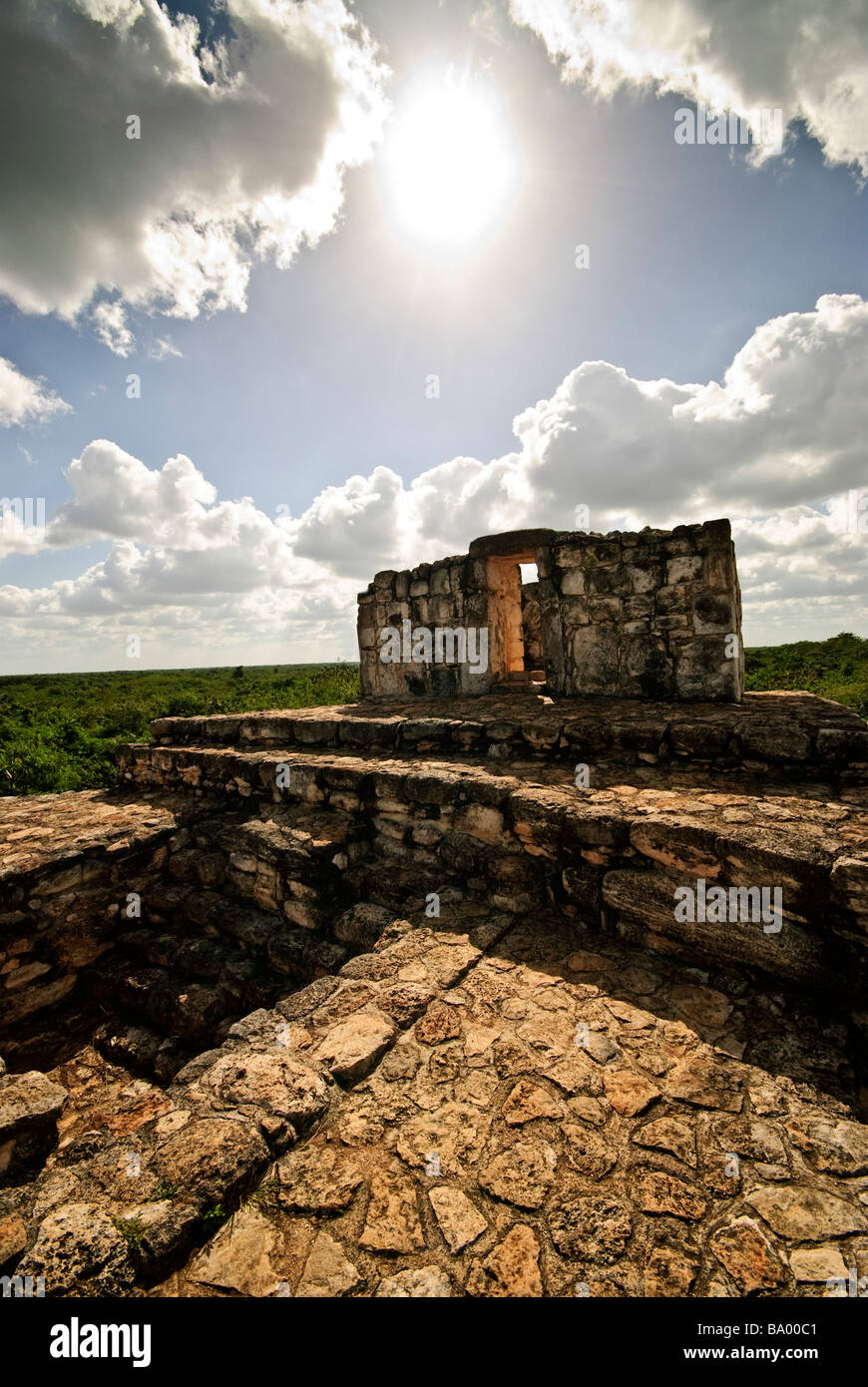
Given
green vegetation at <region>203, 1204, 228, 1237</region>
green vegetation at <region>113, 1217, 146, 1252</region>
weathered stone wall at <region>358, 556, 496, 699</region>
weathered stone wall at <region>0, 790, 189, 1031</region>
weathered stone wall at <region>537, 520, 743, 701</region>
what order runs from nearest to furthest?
green vegetation at <region>113, 1217, 146, 1252</region>
green vegetation at <region>203, 1204, 228, 1237</region>
weathered stone wall at <region>0, 790, 189, 1031</region>
weathered stone wall at <region>537, 520, 743, 701</region>
weathered stone wall at <region>358, 556, 496, 699</region>

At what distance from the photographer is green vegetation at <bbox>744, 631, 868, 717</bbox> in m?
11.5

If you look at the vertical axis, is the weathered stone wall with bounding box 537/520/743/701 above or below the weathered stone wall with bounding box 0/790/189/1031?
above

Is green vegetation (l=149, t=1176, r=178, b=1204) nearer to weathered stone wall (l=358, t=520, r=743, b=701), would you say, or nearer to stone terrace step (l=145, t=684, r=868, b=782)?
stone terrace step (l=145, t=684, r=868, b=782)

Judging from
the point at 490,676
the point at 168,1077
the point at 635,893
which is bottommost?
the point at 168,1077

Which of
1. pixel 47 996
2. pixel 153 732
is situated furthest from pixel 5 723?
pixel 47 996

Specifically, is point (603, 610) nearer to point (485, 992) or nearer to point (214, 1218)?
point (485, 992)

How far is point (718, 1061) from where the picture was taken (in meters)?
2.45

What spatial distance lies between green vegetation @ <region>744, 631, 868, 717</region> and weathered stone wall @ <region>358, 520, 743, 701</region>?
395 cm

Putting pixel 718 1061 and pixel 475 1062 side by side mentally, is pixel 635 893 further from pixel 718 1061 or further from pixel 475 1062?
pixel 475 1062

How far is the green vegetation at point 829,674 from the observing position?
11.5 meters

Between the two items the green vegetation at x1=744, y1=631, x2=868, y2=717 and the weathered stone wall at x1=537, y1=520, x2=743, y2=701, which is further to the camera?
the green vegetation at x1=744, y1=631, x2=868, y2=717

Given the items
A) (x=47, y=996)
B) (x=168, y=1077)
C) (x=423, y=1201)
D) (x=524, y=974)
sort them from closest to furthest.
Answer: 1. (x=423, y=1201)
2. (x=524, y=974)
3. (x=168, y=1077)
4. (x=47, y=996)

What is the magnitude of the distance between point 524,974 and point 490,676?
15.0ft

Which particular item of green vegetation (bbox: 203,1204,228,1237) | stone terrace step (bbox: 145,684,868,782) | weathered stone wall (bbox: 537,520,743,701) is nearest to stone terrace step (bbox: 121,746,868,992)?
stone terrace step (bbox: 145,684,868,782)
